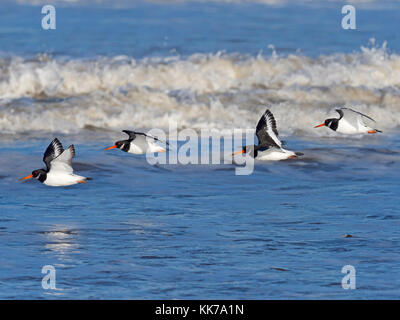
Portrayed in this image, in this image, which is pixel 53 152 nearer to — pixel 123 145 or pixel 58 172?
pixel 58 172

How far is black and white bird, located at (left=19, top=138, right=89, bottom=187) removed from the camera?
28.1 ft

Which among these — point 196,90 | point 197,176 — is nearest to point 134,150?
point 197,176

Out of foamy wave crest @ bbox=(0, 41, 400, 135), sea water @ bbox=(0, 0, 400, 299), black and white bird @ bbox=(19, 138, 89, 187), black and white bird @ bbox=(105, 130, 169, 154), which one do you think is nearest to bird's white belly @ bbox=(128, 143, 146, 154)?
black and white bird @ bbox=(105, 130, 169, 154)

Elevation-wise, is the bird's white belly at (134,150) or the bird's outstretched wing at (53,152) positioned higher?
the bird's outstretched wing at (53,152)

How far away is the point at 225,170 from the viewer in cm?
984

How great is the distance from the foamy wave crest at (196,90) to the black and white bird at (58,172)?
398 cm

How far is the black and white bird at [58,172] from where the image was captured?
8.56 m

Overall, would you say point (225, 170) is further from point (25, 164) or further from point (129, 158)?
point (25, 164)

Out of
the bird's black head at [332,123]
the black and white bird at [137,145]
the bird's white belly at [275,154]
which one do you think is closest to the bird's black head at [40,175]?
the black and white bird at [137,145]

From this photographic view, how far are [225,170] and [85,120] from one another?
4.19 m

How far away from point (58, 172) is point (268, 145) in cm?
245

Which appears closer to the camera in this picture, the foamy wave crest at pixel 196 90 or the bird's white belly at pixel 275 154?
the bird's white belly at pixel 275 154

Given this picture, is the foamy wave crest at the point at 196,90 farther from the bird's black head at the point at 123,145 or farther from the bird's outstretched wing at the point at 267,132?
the bird's black head at the point at 123,145
